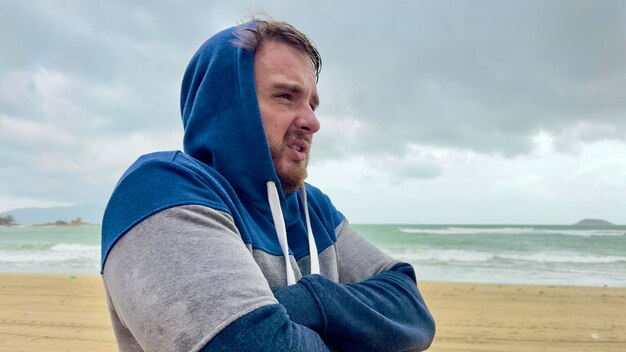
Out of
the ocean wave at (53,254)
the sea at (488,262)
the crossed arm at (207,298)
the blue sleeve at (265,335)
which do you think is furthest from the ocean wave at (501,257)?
the blue sleeve at (265,335)

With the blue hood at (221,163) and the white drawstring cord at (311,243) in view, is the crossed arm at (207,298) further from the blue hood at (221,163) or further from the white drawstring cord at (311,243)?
the white drawstring cord at (311,243)

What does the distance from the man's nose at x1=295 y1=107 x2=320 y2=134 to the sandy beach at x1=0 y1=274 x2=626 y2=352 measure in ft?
12.1

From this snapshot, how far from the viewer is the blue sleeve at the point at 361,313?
1033 millimetres

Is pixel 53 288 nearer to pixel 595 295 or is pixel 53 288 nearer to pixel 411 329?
pixel 411 329

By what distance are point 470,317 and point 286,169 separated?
18.0ft

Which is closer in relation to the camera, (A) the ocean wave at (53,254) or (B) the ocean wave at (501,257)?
(B) the ocean wave at (501,257)

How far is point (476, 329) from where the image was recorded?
5.36 m

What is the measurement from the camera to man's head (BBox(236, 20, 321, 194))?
51.1 inches

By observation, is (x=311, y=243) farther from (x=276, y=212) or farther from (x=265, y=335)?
(x=265, y=335)

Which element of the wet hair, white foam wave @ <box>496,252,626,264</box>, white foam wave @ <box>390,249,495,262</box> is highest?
the wet hair

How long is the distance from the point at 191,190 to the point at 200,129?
348 mm

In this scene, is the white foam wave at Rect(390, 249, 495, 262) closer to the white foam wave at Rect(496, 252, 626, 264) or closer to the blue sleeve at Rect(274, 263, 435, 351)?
the white foam wave at Rect(496, 252, 626, 264)

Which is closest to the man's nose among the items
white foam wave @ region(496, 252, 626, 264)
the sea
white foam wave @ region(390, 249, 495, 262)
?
the sea

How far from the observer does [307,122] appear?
4.35 feet
